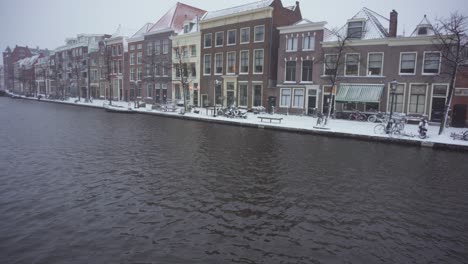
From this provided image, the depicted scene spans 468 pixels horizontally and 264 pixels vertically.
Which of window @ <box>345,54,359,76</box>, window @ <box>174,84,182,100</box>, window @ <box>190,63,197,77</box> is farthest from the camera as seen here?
window @ <box>174,84,182,100</box>

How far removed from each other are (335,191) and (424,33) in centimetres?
2801

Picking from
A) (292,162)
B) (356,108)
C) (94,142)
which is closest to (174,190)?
(292,162)

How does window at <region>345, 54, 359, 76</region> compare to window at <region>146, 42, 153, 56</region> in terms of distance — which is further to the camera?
window at <region>146, 42, 153, 56</region>

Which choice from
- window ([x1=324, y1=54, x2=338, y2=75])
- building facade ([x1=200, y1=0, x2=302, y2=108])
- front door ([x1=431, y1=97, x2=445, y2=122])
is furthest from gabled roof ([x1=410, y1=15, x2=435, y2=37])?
building facade ([x1=200, y1=0, x2=302, y2=108])

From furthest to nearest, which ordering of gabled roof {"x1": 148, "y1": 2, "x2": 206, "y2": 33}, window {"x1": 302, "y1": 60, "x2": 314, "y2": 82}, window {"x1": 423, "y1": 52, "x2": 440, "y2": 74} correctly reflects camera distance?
gabled roof {"x1": 148, "y1": 2, "x2": 206, "y2": 33}, window {"x1": 302, "y1": 60, "x2": 314, "y2": 82}, window {"x1": 423, "y1": 52, "x2": 440, "y2": 74}

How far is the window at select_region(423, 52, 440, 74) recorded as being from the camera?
1166 inches

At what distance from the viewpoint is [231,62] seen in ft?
144

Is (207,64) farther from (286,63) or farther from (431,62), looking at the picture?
(431,62)

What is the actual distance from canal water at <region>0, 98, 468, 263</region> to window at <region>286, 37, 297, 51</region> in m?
23.5

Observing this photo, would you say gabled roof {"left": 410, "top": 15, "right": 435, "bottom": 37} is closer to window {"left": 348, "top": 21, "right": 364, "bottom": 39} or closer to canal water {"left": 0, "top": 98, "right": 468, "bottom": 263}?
window {"left": 348, "top": 21, "right": 364, "bottom": 39}

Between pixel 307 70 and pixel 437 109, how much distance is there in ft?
45.0

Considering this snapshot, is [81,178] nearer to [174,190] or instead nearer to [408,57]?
[174,190]

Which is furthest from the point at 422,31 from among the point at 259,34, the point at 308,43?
the point at 259,34

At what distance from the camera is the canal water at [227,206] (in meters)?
6.43
